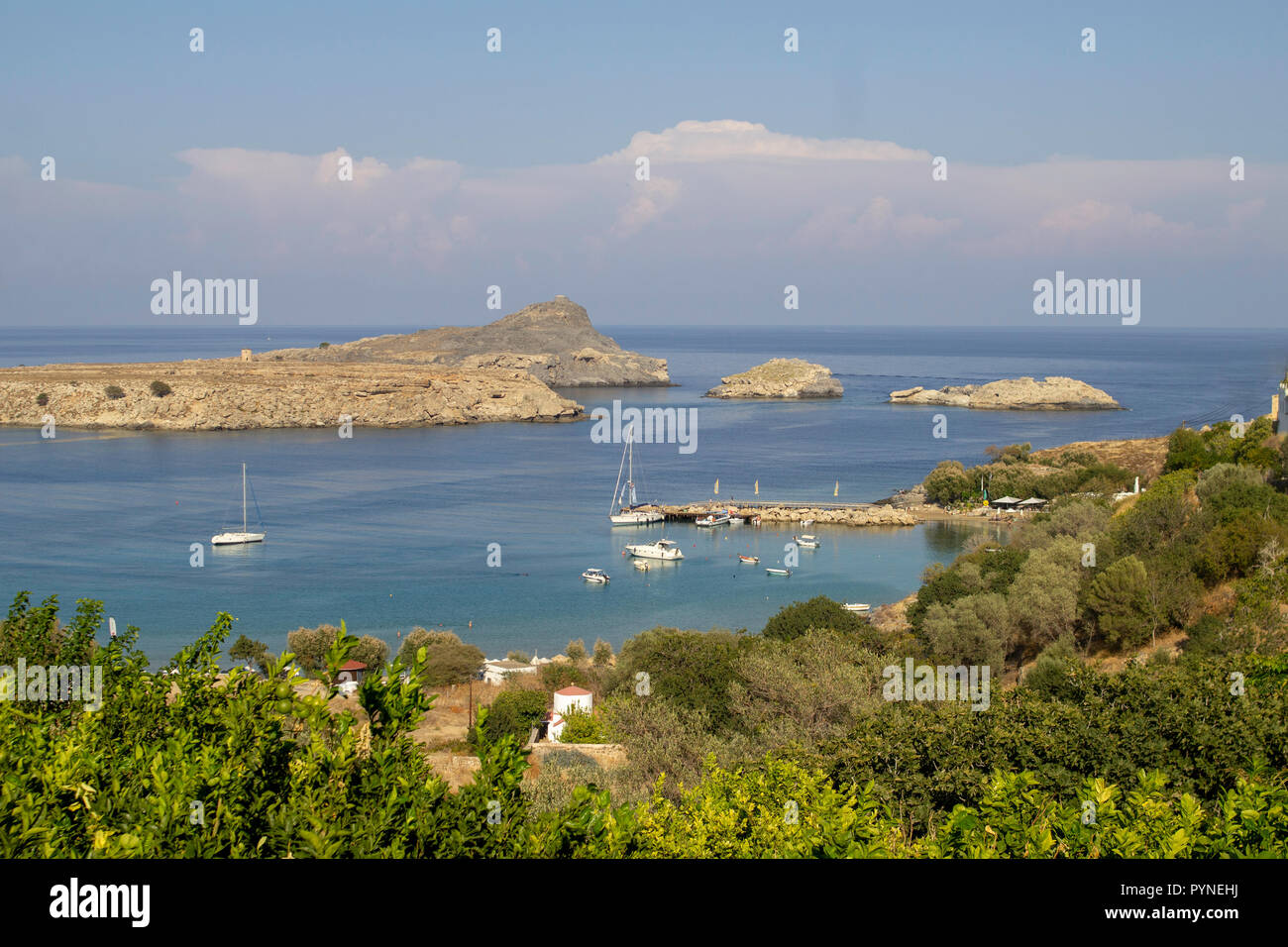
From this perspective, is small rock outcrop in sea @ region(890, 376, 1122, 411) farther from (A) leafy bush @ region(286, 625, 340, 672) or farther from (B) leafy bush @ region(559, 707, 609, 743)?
(B) leafy bush @ region(559, 707, 609, 743)

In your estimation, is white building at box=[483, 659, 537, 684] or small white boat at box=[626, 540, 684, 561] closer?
white building at box=[483, 659, 537, 684]

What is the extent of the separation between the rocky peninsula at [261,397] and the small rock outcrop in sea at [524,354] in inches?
812

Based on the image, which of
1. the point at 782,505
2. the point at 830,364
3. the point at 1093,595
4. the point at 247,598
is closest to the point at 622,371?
the point at 830,364

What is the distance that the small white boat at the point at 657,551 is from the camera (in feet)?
129

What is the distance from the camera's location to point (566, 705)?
16.7m

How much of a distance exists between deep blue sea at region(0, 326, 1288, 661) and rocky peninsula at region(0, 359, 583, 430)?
2.82 m

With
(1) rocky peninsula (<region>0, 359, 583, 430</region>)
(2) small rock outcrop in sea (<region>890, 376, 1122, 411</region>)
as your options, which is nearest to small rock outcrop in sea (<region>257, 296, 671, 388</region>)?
(1) rocky peninsula (<region>0, 359, 583, 430</region>)

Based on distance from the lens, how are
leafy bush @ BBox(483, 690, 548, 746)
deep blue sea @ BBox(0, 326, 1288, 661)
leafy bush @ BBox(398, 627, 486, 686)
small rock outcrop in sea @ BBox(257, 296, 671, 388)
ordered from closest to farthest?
1. leafy bush @ BBox(483, 690, 548, 746)
2. leafy bush @ BBox(398, 627, 486, 686)
3. deep blue sea @ BBox(0, 326, 1288, 661)
4. small rock outcrop in sea @ BBox(257, 296, 671, 388)

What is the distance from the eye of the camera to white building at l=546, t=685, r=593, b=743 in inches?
634

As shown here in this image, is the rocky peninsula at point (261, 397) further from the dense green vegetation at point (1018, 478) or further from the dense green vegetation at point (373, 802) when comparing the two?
the dense green vegetation at point (373, 802)

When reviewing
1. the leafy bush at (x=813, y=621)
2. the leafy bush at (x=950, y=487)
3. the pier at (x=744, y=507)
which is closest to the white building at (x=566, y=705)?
the leafy bush at (x=813, y=621)

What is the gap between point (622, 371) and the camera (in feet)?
398

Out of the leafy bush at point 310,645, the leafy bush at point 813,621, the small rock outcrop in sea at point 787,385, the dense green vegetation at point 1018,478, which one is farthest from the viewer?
the small rock outcrop in sea at point 787,385
